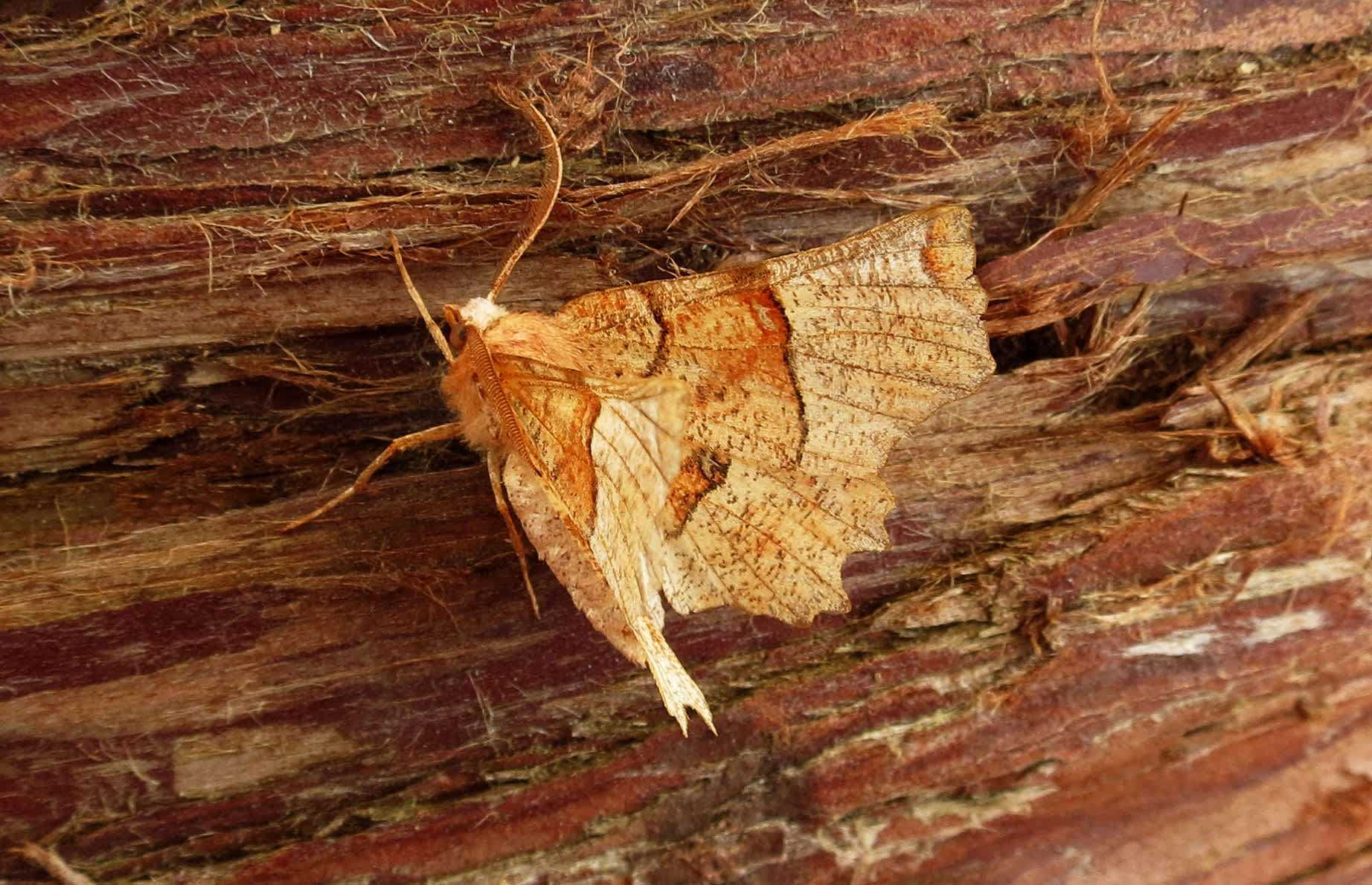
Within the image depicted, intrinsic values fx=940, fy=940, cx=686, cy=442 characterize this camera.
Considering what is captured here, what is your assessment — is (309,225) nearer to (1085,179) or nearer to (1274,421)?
(1085,179)

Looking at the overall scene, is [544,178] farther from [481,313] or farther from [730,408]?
[730,408]

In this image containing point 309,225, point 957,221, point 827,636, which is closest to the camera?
point 957,221

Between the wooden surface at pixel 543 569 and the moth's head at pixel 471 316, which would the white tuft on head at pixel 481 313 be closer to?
the moth's head at pixel 471 316

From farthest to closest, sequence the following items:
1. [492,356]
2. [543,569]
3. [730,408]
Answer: [543,569]
[730,408]
[492,356]

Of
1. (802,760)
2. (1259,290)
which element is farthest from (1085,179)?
(802,760)

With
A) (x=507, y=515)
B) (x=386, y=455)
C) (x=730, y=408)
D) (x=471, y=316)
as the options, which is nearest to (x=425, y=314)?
(x=471, y=316)

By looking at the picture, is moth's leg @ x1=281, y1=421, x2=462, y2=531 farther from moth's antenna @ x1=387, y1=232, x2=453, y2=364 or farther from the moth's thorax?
moth's antenna @ x1=387, y1=232, x2=453, y2=364

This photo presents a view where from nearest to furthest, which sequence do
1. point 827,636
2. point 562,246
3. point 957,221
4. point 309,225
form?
1. point 957,221
2. point 309,225
3. point 562,246
4. point 827,636
